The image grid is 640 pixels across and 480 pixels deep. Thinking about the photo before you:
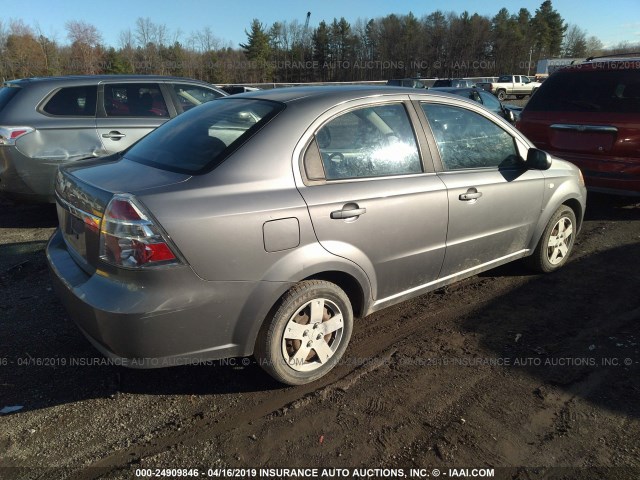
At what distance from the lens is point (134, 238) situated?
223 centimetres

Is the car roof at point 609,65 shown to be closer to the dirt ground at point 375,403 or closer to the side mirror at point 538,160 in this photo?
the side mirror at point 538,160

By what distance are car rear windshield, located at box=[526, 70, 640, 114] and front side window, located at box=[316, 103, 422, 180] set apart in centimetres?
409

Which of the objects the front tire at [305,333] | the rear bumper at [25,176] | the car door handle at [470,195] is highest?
the car door handle at [470,195]

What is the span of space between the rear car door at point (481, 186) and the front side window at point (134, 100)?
13.9 feet

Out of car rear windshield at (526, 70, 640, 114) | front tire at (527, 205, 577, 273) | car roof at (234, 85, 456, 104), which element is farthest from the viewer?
car rear windshield at (526, 70, 640, 114)

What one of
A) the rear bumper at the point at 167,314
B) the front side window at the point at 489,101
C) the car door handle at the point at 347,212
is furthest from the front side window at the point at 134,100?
the front side window at the point at 489,101

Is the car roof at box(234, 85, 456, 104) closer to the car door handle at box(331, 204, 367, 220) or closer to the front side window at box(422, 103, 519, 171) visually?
the front side window at box(422, 103, 519, 171)

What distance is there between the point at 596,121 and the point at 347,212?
4.70 m

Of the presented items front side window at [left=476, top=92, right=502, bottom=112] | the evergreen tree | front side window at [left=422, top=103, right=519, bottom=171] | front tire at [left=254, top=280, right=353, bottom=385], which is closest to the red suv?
front side window at [left=422, top=103, right=519, bottom=171]

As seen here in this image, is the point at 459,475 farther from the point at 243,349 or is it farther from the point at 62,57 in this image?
the point at 62,57

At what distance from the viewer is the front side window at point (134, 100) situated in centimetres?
604

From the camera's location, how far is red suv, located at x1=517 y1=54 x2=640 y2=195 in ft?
18.7

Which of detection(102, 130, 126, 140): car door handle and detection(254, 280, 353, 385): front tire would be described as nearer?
detection(254, 280, 353, 385): front tire

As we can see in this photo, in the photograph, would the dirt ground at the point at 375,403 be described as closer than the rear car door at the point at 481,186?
Yes
